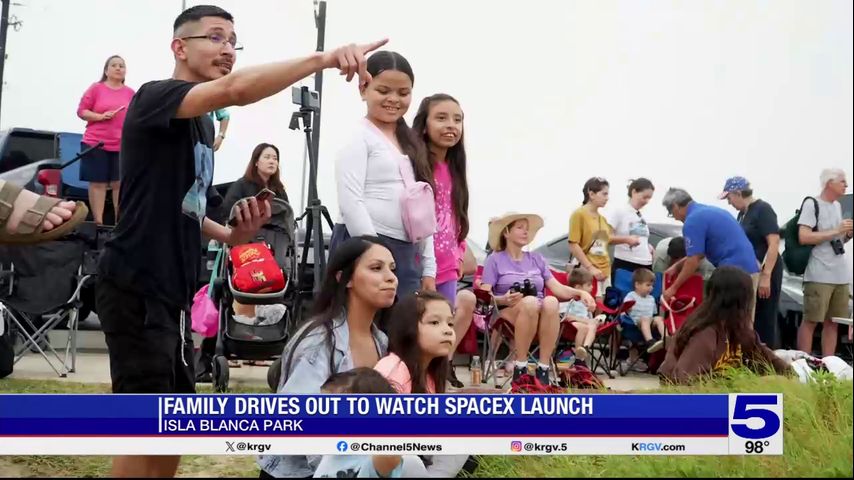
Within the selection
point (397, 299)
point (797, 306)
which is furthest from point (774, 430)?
point (797, 306)

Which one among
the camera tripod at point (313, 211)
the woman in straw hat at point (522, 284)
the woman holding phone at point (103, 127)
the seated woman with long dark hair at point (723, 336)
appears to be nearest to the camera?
the camera tripod at point (313, 211)

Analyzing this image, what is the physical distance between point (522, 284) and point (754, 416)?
10.8 ft

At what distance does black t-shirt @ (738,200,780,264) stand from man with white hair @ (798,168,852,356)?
0.18 meters

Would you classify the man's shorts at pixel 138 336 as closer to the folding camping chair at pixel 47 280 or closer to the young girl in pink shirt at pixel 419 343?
the young girl in pink shirt at pixel 419 343

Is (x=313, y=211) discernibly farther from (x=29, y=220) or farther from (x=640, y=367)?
(x=640, y=367)

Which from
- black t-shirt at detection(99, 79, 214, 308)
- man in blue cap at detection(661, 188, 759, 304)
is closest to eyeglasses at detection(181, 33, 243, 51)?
black t-shirt at detection(99, 79, 214, 308)

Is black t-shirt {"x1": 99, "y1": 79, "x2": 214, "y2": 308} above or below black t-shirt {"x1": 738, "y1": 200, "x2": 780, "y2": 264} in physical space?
above

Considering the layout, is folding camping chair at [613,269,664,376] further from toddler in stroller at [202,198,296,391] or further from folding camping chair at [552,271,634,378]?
toddler in stroller at [202,198,296,391]

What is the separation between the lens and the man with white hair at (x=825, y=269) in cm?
612

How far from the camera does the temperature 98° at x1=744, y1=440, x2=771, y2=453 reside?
240 centimetres

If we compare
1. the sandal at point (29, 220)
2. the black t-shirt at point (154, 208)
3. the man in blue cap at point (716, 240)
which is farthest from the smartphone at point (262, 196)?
the man in blue cap at point (716, 240)

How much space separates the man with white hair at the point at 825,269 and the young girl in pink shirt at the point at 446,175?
3.14 metres

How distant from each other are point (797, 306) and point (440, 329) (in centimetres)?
537

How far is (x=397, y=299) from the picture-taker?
10.3 ft
